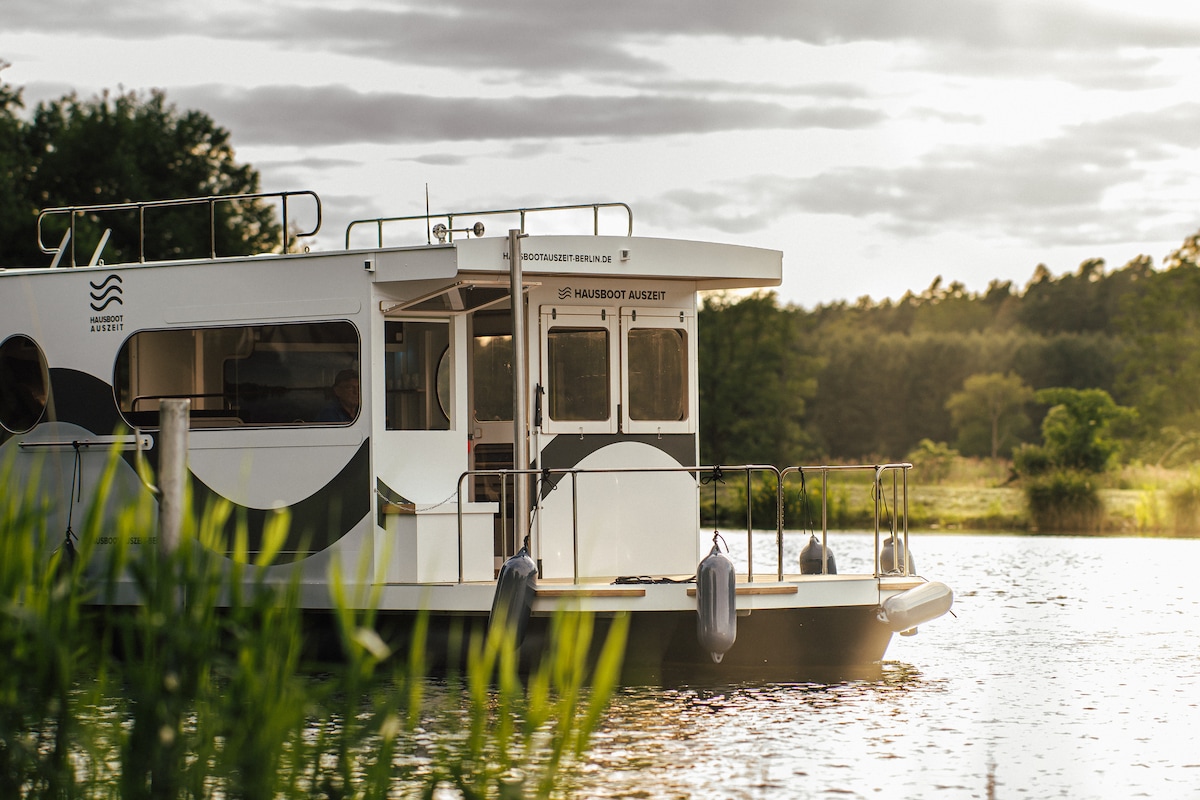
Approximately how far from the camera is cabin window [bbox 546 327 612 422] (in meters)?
11.3

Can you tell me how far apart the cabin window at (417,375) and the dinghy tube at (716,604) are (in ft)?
7.69

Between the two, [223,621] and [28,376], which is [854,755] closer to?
[223,621]

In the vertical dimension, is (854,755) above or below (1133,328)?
below

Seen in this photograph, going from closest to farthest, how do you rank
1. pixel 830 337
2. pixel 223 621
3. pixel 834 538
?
pixel 223 621
pixel 834 538
pixel 830 337

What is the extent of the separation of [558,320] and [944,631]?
6433mm

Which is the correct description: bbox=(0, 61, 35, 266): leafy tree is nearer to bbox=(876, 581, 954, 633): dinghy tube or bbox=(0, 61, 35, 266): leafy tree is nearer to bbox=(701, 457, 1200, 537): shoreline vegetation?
bbox=(701, 457, 1200, 537): shoreline vegetation

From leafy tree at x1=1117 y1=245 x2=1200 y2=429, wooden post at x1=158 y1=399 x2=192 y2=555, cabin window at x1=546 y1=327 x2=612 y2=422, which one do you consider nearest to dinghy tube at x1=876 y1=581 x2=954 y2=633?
cabin window at x1=546 y1=327 x2=612 y2=422

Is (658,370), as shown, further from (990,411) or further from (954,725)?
(990,411)

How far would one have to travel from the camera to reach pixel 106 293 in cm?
1146

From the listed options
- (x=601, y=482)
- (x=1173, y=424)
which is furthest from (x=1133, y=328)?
(x=601, y=482)

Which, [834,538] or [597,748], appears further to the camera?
[834,538]

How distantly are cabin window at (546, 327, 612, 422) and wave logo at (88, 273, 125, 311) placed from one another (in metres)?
3.10

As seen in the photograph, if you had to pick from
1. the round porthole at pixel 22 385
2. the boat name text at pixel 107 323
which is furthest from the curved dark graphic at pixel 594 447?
the round porthole at pixel 22 385

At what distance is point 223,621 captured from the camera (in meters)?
4.96
